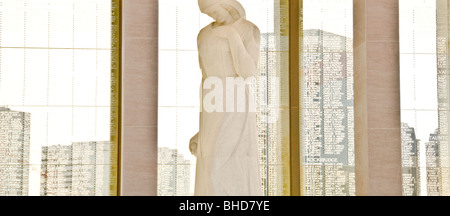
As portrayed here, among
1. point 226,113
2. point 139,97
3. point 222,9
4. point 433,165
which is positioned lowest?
point 433,165

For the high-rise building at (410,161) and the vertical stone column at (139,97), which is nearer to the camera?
the vertical stone column at (139,97)

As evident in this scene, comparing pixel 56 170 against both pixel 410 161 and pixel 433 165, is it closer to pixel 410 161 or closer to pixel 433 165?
pixel 410 161

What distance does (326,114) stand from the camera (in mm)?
9758

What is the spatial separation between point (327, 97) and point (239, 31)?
2.55 m

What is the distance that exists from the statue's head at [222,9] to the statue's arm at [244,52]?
0.20 meters

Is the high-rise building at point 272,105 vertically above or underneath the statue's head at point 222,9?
underneath

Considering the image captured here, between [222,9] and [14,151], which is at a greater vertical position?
[222,9]

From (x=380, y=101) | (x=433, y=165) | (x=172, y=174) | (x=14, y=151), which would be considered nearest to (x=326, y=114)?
(x=380, y=101)

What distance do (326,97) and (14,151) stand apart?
3.69 metres

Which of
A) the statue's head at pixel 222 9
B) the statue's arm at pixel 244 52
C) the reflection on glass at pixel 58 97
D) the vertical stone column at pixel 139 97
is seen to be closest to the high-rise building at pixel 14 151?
the reflection on glass at pixel 58 97

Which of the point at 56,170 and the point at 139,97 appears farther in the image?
the point at 56,170

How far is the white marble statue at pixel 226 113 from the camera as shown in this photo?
24.4 ft

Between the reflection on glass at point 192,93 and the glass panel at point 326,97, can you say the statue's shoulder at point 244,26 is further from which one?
the glass panel at point 326,97

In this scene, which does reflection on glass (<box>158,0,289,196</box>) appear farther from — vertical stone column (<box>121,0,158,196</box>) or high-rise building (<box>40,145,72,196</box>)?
high-rise building (<box>40,145,72,196</box>)
